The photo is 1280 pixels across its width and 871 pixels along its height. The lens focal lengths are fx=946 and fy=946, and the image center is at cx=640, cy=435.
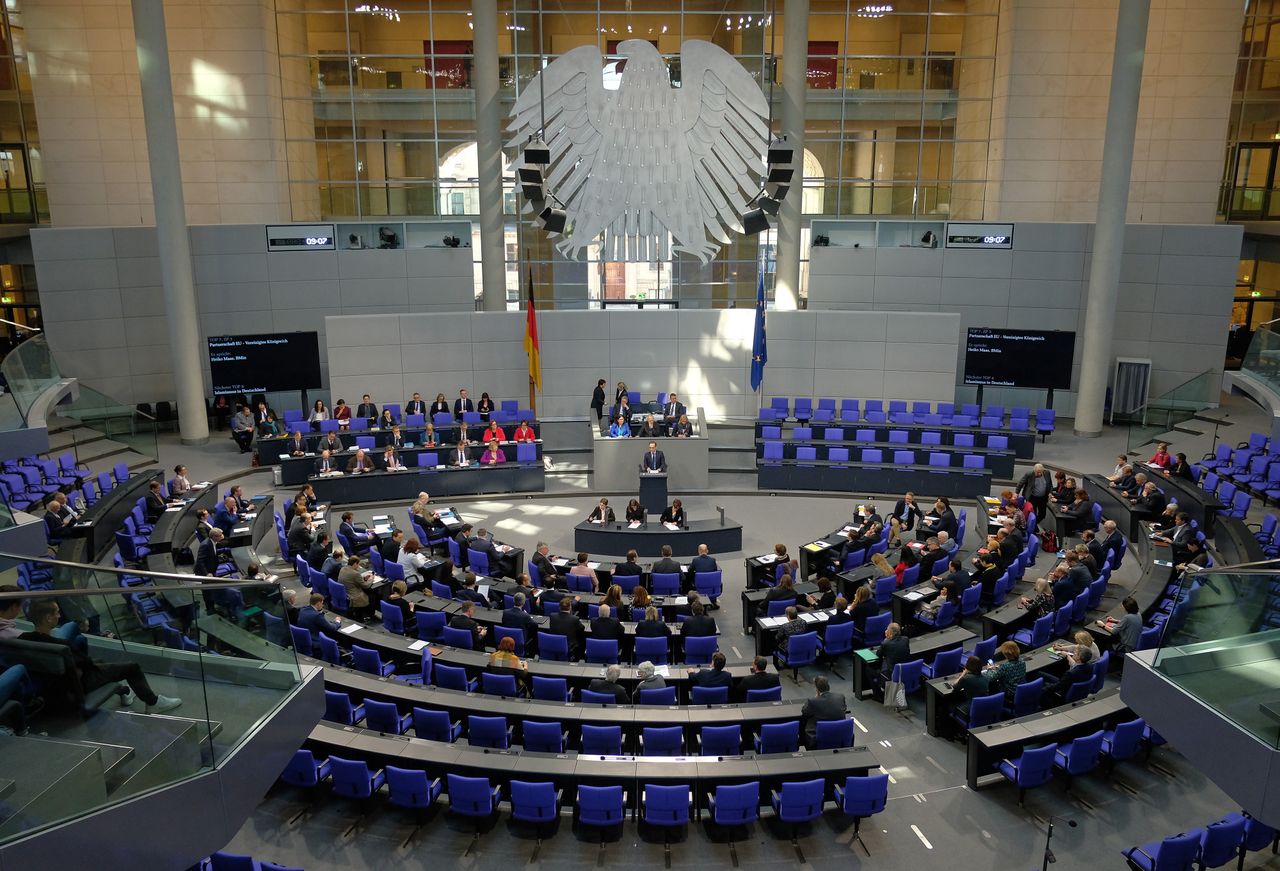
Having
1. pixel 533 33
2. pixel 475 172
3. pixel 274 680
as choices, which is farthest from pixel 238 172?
pixel 274 680

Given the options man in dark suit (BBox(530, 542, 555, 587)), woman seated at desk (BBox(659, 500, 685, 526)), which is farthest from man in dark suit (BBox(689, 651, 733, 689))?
woman seated at desk (BBox(659, 500, 685, 526))

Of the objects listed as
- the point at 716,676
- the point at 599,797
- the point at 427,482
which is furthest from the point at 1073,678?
the point at 427,482

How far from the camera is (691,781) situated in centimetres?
847

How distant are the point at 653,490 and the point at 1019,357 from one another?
10498 mm

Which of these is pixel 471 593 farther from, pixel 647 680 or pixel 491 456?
pixel 491 456

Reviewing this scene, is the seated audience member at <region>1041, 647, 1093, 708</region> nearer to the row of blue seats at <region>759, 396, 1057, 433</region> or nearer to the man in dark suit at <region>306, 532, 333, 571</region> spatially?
the man in dark suit at <region>306, 532, 333, 571</region>

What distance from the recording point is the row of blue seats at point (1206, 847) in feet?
24.1

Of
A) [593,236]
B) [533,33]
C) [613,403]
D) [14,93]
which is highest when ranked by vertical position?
[533,33]

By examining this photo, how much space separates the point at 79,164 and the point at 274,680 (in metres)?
22.3

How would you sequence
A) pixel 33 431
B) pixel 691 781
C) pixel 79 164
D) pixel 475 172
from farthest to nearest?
pixel 475 172, pixel 79 164, pixel 33 431, pixel 691 781

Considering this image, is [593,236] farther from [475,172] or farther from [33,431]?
[33,431]

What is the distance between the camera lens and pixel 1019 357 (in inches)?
886

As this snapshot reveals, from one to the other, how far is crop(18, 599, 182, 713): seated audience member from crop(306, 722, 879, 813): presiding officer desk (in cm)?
338

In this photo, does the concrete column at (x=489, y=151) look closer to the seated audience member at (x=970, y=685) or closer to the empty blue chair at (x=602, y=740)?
the empty blue chair at (x=602, y=740)
